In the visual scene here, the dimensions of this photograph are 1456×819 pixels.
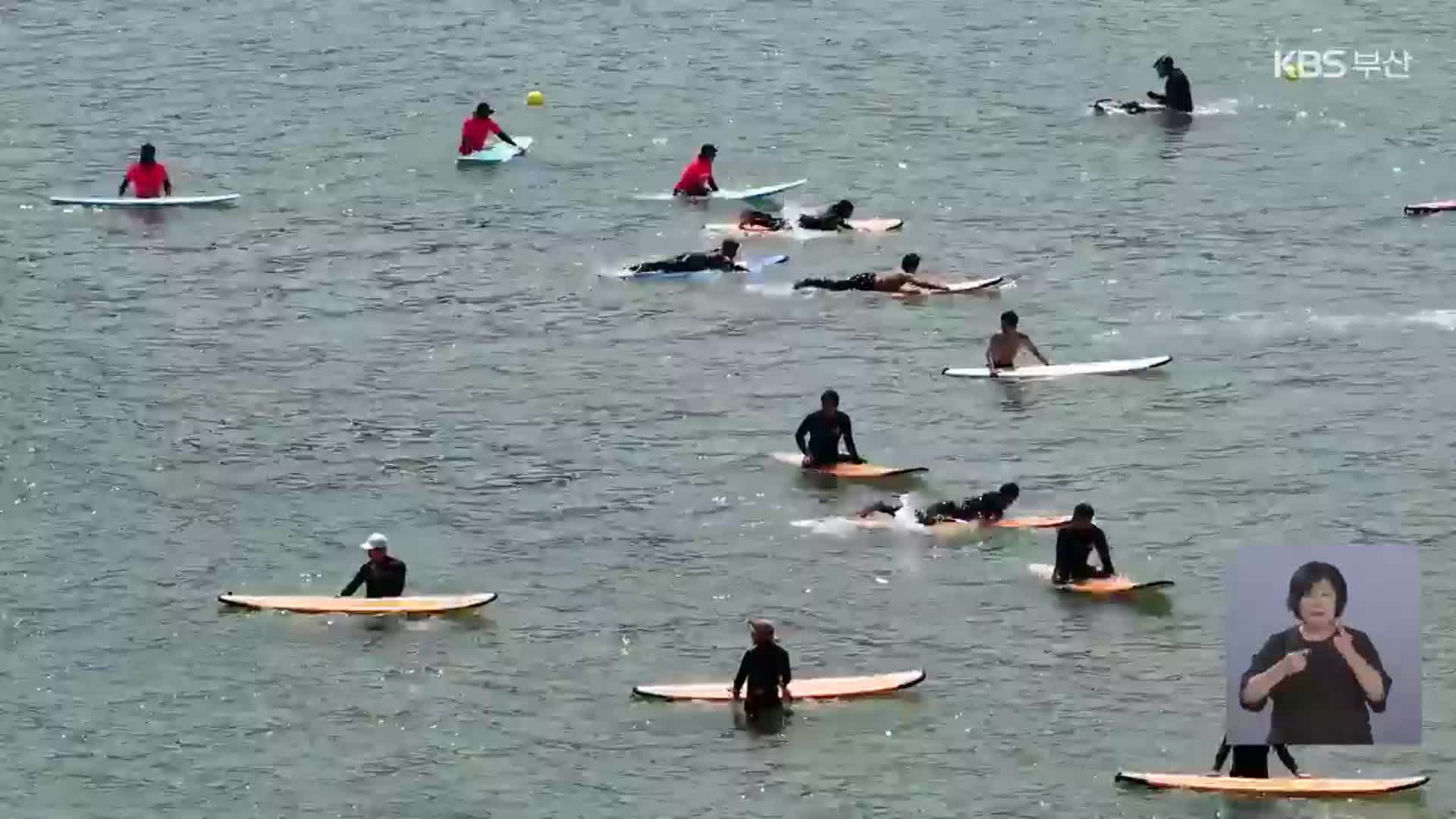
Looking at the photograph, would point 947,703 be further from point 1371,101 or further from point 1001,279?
point 1371,101

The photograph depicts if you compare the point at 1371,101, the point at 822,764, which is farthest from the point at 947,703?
the point at 1371,101

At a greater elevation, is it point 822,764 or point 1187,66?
point 1187,66

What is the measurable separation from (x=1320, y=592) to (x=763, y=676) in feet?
45.0

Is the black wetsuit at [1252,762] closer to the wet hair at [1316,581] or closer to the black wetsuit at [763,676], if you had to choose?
the black wetsuit at [763,676]

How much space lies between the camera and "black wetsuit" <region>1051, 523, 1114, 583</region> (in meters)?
53.0

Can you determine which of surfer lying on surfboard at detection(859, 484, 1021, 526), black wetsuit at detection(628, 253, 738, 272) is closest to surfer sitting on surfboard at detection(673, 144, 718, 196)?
black wetsuit at detection(628, 253, 738, 272)

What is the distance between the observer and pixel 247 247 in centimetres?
7712

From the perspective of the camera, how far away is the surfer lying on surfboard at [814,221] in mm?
75875

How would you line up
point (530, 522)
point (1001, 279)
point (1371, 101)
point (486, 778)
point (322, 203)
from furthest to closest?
point (1371, 101) → point (322, 203) → point (1001, 279) → point (530, 522) → point (486, 778)

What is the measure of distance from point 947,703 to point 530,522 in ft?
37.2

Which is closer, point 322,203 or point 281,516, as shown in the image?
point 281,516

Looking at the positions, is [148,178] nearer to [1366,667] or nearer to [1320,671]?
[1320,671]

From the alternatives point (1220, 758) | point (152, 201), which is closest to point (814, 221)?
point (152, 201)

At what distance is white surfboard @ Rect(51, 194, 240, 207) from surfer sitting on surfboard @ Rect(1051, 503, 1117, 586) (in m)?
33.5
